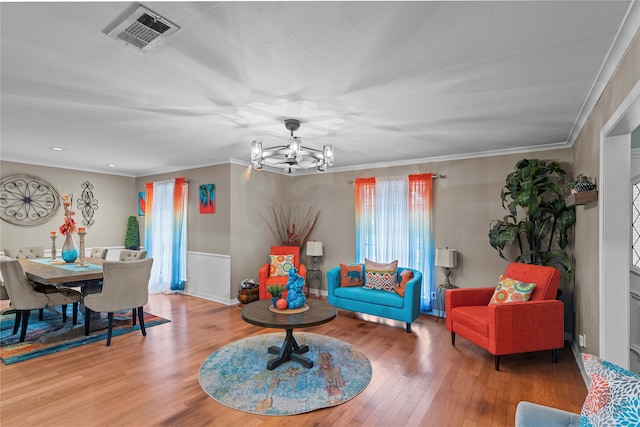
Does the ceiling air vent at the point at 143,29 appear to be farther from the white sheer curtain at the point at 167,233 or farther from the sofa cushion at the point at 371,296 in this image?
the white sheer curtain at the point at 167,233

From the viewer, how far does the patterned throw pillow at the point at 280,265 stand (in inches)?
207

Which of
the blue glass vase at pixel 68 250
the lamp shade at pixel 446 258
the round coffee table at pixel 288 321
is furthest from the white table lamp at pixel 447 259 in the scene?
the blue glass vase at pixel 68 250

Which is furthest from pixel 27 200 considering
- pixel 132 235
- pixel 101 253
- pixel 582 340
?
pixel 582 340

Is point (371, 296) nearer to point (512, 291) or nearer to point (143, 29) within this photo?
point (512, 291)

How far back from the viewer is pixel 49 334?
3.66 m

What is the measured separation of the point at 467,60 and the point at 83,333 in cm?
482

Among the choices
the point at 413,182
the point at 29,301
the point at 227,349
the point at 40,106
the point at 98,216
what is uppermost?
the point at 40,106

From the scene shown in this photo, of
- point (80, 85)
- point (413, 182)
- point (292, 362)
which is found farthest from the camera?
point (413, 182)

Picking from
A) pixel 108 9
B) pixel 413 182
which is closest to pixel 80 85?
pixel 108 9

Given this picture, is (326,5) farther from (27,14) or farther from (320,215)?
(320,215)

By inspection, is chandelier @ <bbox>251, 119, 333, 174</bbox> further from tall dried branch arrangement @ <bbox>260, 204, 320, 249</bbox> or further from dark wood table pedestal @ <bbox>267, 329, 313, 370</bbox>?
tall dried branch arrangement @ <bbox>260, 204, 320, 249</bbox>

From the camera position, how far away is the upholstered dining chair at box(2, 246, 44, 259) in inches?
195

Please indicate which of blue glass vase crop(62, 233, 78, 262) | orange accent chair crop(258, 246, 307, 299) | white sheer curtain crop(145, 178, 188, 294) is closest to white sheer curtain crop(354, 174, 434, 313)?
orange accent chair crop(258, 246, 307, 299)

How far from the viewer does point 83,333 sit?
3.82 meters
